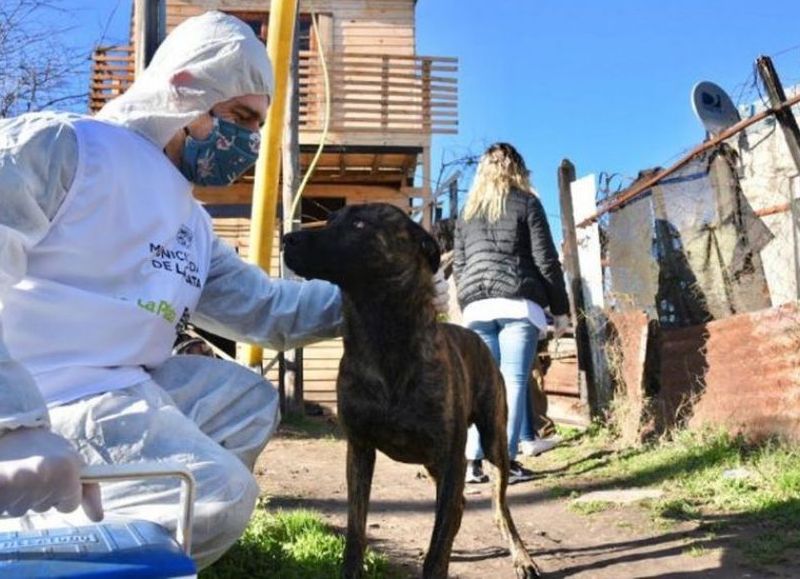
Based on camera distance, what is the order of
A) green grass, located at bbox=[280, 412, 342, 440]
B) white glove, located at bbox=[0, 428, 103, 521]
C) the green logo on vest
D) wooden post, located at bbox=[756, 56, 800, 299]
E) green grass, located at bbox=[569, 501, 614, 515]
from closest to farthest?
white glove, located at bbox=[0, 428, 103, 521]
the green logo on vest
green grass, located at bbox=[569, 501, 614, 515]
wooden post, located at bbox=[756, 56, 800, 299]
green grass, located at bbox=[280, 412, 342, 440]

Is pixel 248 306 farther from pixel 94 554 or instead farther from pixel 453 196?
pixel 453 196

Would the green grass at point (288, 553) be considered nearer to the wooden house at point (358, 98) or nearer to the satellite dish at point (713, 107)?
the satellite dish at point (713, 107)

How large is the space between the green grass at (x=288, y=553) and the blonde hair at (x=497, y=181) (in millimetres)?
2674

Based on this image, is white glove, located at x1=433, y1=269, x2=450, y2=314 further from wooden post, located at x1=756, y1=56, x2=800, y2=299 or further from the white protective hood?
wooden post, located at x1=756, y1=56, x2=800, y2=299

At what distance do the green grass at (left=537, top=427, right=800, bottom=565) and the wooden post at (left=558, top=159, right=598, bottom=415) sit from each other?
1.95ft

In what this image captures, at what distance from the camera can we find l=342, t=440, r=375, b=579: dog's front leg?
3619 millimetres

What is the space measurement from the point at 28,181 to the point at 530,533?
362 centimetres

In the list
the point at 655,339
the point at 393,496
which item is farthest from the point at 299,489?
the point at 655,339

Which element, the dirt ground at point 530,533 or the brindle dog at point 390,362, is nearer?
the brindle dog at point 390,362

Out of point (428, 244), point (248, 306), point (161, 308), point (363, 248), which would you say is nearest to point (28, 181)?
point (161, 308)

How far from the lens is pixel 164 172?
2.57 metres

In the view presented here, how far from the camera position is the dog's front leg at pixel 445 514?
356cm

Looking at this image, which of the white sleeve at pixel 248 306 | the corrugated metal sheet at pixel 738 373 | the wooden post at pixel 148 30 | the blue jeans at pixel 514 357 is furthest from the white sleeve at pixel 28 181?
the corrugated metal sheet at pixel 738 373

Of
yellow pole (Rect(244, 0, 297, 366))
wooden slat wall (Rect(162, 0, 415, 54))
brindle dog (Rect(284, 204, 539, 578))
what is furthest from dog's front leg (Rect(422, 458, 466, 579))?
wooden slat wall (Rect(162, 0, 415, 54))
